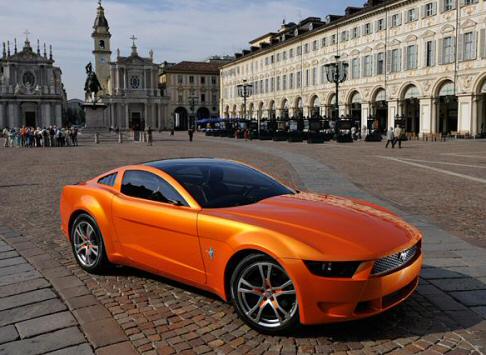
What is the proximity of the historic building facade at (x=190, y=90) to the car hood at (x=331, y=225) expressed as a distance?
108 m

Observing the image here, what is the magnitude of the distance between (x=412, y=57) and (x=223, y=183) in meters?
48.1

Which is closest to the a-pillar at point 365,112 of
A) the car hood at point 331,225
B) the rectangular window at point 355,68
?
the rectangular window at point 355,68

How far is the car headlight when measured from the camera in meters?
3.65

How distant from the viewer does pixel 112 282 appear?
17.8 ft

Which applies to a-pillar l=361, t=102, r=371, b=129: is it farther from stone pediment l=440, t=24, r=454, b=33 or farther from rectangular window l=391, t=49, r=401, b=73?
stone pediment l=440, t=24, r=454, b=33

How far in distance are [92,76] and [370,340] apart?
59347mm

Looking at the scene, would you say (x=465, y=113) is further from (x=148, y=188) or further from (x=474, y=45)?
(x=148, y=188)

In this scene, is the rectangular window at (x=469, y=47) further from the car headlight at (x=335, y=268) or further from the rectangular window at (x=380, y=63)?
the car headlight at (x=335, y=268)

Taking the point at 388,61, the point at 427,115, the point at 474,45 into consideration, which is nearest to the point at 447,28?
the point at 474,45

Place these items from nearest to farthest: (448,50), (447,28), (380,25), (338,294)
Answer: (338,294), (447,28), (448,50), (380,25)

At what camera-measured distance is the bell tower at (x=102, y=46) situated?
110 metres

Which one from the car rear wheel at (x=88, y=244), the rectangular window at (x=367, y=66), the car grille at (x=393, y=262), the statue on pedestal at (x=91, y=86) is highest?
the rectangular window at (x=367, y=66)

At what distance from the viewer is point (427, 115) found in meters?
47.2

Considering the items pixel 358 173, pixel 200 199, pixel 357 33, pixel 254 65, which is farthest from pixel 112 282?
pixel 254 65
